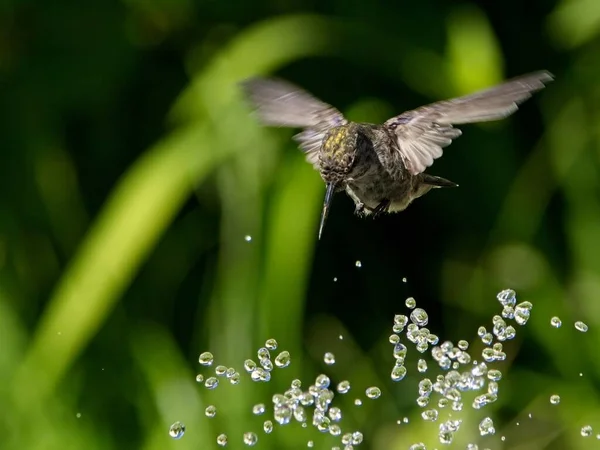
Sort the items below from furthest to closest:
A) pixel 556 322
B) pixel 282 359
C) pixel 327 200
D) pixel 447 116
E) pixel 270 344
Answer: pixel 556 322 → pixel 270 344 → pixel 282 359 → pixel 447 116 → pixel 327 200

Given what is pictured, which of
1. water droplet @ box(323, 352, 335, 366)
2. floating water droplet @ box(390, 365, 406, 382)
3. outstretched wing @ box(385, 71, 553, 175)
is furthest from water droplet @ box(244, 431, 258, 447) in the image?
outstretched wing @ box(385, 71, 553, 175)

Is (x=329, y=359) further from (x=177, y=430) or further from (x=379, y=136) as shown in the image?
(x=379, y=136)

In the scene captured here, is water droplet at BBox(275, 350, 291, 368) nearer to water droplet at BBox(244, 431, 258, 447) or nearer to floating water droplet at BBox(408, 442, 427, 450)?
water droplet at BBox(244, 431, 258, 447)

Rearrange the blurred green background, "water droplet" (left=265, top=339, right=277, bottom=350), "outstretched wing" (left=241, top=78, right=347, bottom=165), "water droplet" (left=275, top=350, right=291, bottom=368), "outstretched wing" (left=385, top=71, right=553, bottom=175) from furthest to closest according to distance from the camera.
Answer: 1. the blurred green background
2. "water droplet" (left=265, top=339, right=277, bottom=350)
3. "water droplet" (left=275, top=350, right=291, bottom=368)
4. "outstretched wing" (left=241, top=78, right=347, bottom=165)
5. "outstretched wing" (left=385, top=71, right=553, bottom=175)

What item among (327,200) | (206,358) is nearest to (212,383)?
(206,358)

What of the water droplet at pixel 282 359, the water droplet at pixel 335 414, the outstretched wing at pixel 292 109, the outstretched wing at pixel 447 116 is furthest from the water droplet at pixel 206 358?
the outstretched wing at pixel 447 116

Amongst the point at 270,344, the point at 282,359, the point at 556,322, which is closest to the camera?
the point at 282,359

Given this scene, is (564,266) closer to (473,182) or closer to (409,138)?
(473,182)

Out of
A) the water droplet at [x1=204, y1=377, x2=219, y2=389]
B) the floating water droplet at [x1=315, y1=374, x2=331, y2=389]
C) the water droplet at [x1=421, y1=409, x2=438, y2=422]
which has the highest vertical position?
Answer: the water droplet at [x1=204, y1=377, x2=219, y2=389]
